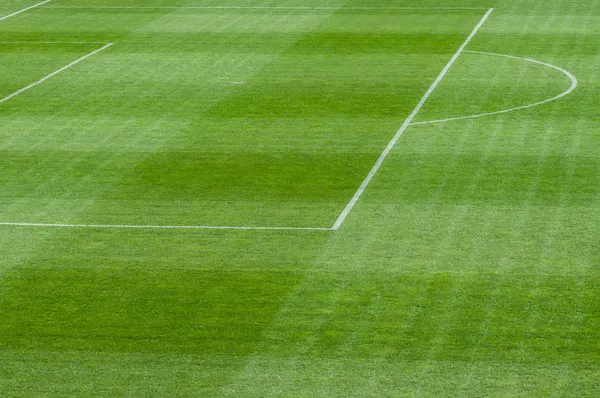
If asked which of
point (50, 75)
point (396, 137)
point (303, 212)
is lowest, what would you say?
point (50, 75)

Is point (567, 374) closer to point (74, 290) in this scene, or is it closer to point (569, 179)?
point (74, 290)

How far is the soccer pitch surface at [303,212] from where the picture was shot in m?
12.7

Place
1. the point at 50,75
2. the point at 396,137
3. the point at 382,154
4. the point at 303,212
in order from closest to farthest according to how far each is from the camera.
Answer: the point at 303,212 < the point at 382,154 < the point at 396,137 < the point at 50,75

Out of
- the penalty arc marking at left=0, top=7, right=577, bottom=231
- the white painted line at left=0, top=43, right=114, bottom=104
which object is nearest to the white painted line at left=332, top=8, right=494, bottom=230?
the penalty arc marking at left=0, top=7, right=577, bottom=231

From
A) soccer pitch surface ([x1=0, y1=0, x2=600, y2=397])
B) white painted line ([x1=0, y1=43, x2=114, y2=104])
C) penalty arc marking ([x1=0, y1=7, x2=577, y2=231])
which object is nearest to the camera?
soccer pitch surface ([x1=0, y1=0, x2=600, y2=397])

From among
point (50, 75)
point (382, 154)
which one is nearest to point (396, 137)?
point (382, 154)

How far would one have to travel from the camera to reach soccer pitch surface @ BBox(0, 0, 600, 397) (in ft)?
41.7

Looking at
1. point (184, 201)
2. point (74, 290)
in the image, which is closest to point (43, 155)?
point (184, 201)

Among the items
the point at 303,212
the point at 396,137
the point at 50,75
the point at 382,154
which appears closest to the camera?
the point at 303,212

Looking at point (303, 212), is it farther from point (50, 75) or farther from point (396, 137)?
point (50, 75)

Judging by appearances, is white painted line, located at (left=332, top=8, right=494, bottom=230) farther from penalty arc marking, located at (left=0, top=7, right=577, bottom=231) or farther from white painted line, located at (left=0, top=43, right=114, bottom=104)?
white painted line, located at (left=0, top=43, right=114, bottom=104)

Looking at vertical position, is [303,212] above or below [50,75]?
above

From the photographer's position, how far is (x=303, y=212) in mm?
17344

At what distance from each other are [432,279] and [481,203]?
9.80ft
